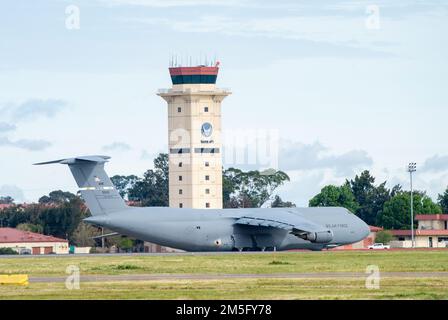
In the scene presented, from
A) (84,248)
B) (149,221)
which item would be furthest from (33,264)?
(84,248)

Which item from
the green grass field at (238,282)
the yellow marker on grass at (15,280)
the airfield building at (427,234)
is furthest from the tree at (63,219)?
the yellow marker on grass at (15,280)

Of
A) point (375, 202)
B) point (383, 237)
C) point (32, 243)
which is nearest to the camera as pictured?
point (32, 243)

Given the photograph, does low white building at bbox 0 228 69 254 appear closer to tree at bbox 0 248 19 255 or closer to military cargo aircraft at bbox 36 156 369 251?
tree at bbox 0 248 19 255

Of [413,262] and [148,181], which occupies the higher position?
[148,181]

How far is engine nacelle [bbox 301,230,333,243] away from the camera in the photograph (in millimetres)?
89375

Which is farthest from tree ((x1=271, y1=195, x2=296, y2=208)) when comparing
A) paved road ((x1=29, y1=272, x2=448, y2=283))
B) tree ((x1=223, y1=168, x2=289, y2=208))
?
paved road ((x1=29, y1=272, x2=448, y2=283))

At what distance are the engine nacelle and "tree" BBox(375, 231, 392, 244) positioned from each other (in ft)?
92.1

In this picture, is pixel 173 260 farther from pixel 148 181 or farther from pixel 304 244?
pixel 148 181

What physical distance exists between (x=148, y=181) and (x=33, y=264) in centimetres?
10372

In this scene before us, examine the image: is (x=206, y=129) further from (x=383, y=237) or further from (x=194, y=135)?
(x=383, y=237)

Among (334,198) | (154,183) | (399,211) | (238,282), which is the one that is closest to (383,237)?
(399,211)

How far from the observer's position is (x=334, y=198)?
144625 millimetres

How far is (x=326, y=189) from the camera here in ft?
477

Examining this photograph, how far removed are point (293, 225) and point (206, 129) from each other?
2027 inches
